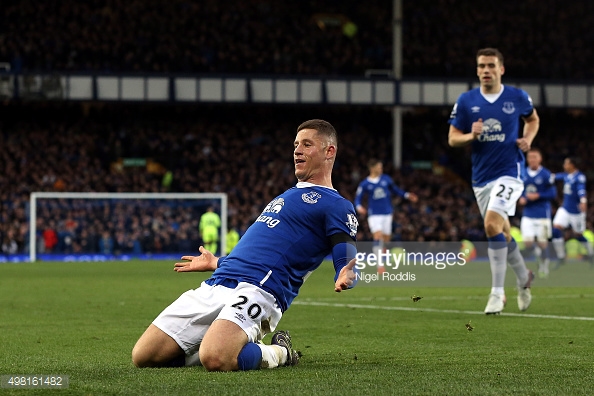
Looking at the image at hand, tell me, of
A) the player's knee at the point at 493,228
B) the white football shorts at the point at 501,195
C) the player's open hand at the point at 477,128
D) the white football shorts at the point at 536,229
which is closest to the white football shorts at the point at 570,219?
the white football shorts at the point at 536,229

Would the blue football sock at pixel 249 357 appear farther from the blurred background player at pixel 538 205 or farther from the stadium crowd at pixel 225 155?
the stadium crowd at pixel 225 155

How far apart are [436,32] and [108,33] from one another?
47.3ft

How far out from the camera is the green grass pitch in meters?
5.11

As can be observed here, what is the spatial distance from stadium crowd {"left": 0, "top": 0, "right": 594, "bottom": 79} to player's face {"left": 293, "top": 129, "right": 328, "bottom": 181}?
1398 inches

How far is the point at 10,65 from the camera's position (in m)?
40.4

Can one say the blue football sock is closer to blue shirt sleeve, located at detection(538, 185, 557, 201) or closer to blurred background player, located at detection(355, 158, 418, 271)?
blue shirt sleeve, located at detection(538, 185, 557, 201)

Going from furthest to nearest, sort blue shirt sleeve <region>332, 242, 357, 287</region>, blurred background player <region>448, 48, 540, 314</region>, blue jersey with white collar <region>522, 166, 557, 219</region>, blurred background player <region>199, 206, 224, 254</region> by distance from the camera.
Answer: blurred background player <region>199, 206, 224, 254</region>, blue jersey with white collar <region>522, 166, 557, 219</region>, blurred background player <region>448, 48, 540, 314</region>, blue shirt sleeve <region>332, 242, 357, 287</region>

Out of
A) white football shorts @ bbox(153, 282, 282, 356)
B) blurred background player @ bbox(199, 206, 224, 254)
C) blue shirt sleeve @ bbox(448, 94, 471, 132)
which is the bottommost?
blurred background player @ bbox(199, 206, 224, 254)

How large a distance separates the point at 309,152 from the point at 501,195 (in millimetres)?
4891

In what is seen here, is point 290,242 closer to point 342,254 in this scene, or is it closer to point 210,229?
point 342,254

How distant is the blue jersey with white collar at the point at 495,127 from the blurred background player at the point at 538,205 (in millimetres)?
A: 9887

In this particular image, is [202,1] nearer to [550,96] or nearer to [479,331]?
[550,96]

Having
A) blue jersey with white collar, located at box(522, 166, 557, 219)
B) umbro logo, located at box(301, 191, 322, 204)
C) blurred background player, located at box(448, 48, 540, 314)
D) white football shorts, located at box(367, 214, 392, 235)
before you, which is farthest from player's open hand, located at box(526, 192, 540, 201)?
umbro logo, located at box(301, 191, 322, 204)

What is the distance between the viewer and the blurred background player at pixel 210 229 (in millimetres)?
29125
